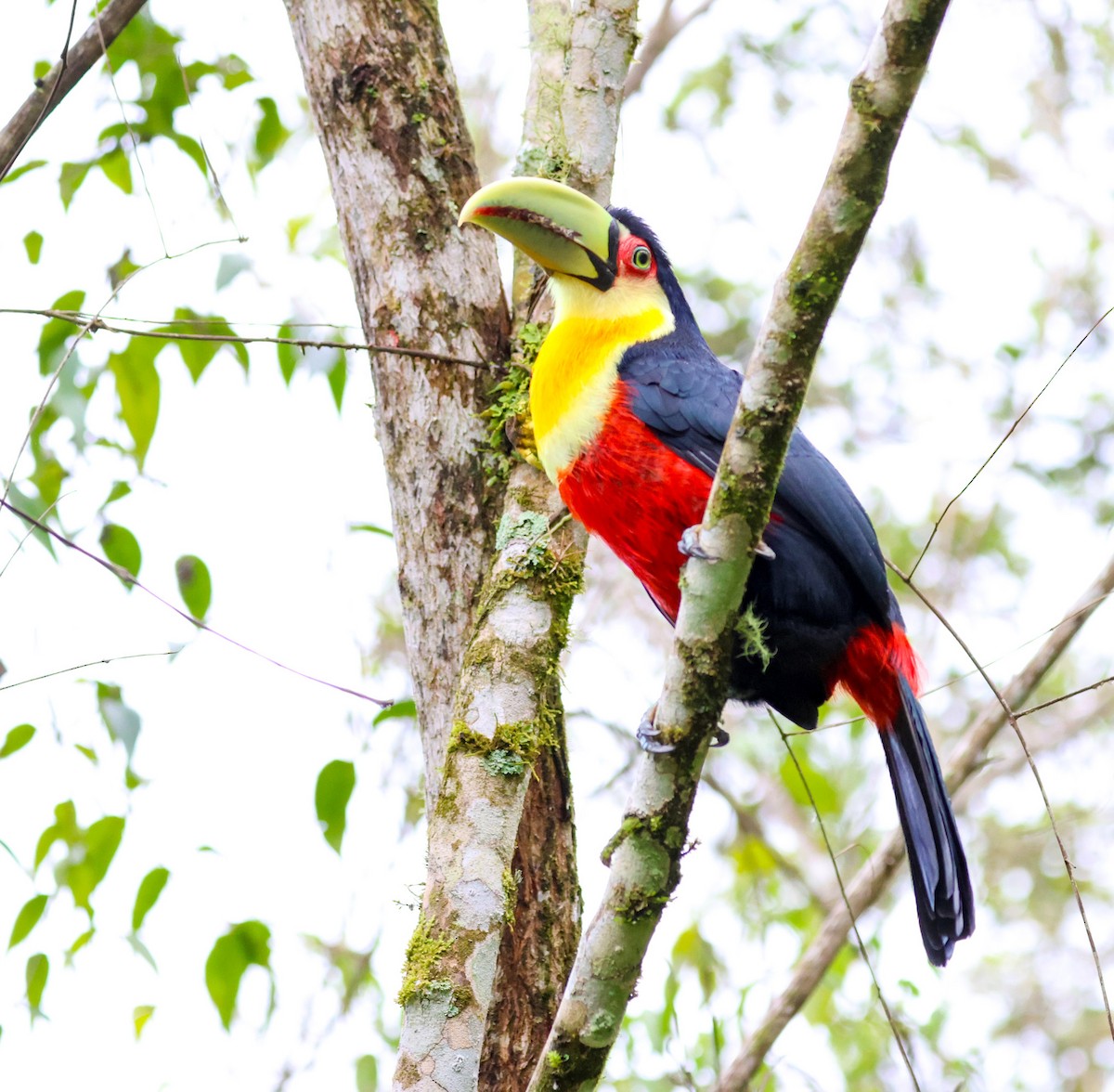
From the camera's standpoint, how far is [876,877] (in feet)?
11.9

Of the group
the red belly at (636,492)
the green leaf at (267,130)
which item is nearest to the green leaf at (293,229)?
the green leaf at (267,130)

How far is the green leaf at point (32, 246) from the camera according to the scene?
3389mm

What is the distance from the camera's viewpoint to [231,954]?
10.6 feet

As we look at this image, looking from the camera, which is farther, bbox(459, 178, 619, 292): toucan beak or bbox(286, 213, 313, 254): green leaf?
bbox(286, 213, 313, 254): green leaf

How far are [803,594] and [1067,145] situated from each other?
24.8ft

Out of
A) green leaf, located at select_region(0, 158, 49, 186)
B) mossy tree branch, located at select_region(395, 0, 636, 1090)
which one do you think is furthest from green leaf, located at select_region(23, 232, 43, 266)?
mossy tree branch, located at select_region(395, 0, 636, 1090)

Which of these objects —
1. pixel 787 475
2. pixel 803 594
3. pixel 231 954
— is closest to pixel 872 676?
pixel 803 594

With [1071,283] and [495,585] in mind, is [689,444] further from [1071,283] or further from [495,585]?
[1071,283]

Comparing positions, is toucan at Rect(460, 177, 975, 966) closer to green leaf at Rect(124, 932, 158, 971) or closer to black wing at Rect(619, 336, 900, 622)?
black wing at Rect(619, 336, 900, 622)

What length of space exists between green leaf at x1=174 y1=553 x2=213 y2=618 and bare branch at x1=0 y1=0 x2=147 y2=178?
42.3 inches

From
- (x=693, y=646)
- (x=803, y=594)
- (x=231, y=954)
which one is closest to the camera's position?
(x=693, y=646)

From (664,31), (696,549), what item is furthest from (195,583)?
(664,31)

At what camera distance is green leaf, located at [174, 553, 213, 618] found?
340 centimetres

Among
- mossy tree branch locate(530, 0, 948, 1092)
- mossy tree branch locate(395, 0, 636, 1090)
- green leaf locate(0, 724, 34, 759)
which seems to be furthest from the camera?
green leaf locate(0, 724, 34, 759)
